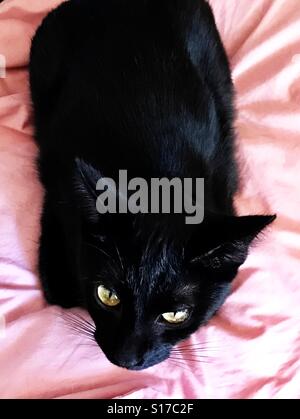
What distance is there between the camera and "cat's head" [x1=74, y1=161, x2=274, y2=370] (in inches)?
38.4

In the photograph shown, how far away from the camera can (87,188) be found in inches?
36.2

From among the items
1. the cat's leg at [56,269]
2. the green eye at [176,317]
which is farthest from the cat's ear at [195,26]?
the green eye at [176,317]

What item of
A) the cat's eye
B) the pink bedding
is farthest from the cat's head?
the pink bedding

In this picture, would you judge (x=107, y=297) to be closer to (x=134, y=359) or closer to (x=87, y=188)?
(x=134, y=359)

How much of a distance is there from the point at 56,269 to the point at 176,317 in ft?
1.15

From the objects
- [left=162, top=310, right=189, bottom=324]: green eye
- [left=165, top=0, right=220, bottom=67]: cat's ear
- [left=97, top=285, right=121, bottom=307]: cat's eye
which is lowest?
[left=162, top=310, right=189, bottom=324]: green eye

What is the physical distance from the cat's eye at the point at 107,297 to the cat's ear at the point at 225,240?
0.15 metres

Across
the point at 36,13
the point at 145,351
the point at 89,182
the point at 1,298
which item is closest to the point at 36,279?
the point at 1,298

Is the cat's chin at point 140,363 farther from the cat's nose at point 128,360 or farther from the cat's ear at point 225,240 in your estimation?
the cat's ear at point 225,240

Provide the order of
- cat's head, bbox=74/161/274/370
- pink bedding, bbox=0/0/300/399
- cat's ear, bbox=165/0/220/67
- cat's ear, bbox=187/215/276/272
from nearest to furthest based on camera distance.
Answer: cat's ear, bbox=187/215/276/272
cat's head, bbox=74/161/274/370
pink bedding, bbox=0/0/300/399
cat's ear, bbox=165/0/220/67

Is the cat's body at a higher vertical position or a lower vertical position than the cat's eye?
higher

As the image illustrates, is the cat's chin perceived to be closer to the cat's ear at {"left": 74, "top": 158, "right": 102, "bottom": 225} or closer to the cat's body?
the cat's body

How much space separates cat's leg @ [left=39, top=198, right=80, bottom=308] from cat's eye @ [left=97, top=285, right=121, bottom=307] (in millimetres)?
228

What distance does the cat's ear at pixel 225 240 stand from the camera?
34.4 inches
